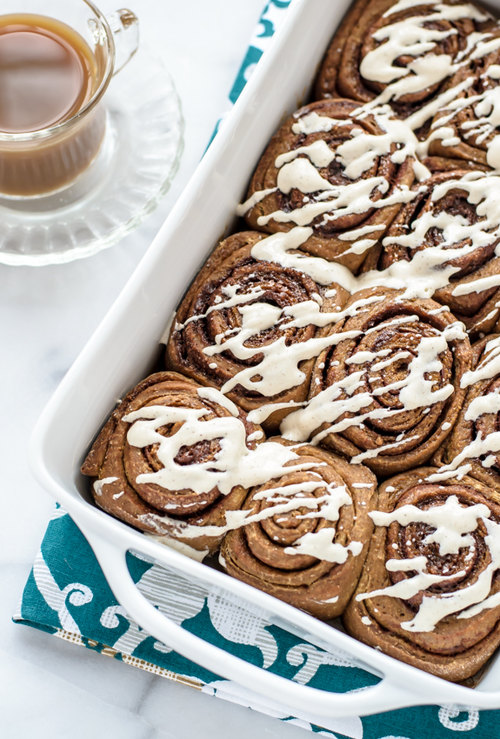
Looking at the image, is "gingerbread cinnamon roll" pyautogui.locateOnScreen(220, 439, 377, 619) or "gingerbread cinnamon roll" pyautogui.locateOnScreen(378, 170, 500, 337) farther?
"gingerbread cinnamon roll" pyautogui.locateOnScreen(378, 170, 500, 337)

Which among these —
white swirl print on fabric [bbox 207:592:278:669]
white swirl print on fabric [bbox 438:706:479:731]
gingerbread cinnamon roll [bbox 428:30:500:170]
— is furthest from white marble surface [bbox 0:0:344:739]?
gingerbread cinnamon roll [bbox 428:30:500:170]

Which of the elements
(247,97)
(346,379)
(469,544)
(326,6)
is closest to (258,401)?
(346,379)

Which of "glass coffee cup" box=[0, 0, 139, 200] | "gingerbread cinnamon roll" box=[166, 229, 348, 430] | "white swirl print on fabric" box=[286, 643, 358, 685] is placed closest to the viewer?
"gingerbread cinnamon roll" box=[166, 229, 348, 430]

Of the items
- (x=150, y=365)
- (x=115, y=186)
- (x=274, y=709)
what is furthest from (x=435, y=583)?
(x=115, y=186)

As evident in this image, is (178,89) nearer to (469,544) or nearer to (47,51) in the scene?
(47,51)

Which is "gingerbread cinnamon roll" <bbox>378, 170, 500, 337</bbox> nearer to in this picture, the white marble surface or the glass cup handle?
the white marble surface

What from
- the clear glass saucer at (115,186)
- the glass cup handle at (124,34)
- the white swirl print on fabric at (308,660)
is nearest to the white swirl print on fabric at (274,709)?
the white swirl print on fabric at (308,660)

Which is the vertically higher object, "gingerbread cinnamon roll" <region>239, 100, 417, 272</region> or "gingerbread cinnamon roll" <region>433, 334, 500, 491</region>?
"gingerbread cinnamon roll" <region>239, 100, 417, 272</region>
